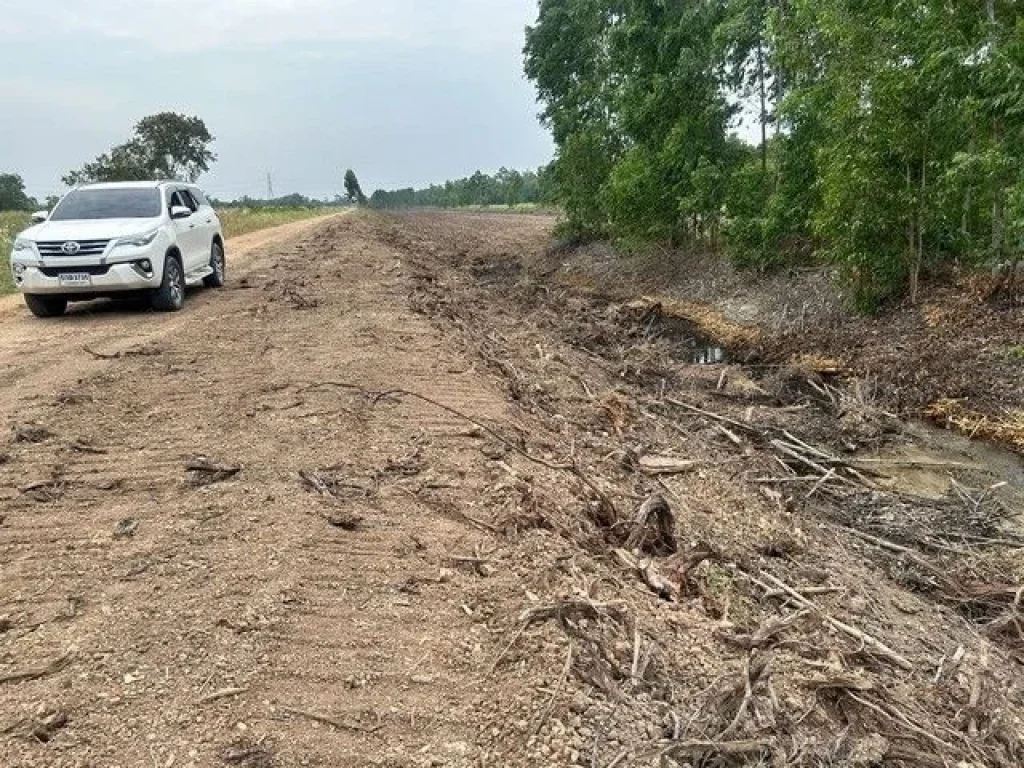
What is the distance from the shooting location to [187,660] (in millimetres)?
3275

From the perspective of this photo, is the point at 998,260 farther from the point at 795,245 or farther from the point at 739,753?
the point at 739,753

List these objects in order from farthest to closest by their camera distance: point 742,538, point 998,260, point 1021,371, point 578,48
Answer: point 578,48
point 998,260
point 1021,371
point 742,538

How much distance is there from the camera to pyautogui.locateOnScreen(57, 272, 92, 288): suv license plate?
36.9 ft

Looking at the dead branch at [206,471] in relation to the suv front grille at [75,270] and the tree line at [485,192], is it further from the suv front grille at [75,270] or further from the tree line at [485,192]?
the tree line at [485,192]

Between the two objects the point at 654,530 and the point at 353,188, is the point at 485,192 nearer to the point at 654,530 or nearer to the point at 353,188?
the point at 353,188

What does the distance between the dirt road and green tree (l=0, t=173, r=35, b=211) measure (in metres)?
67.8

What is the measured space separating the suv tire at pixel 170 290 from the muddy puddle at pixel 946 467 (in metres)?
9.46

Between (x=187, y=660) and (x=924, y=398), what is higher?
(x=187, y=660)

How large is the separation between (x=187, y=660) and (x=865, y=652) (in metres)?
3.25

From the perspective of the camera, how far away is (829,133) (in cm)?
1430

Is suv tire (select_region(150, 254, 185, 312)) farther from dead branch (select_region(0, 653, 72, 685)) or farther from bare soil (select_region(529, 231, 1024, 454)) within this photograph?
dead branch (select_region(0, 653, 72, 685))

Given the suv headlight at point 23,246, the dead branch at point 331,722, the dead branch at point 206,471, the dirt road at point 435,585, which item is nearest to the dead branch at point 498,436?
the dirt road at point 435,585

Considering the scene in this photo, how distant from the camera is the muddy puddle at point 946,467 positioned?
798cm

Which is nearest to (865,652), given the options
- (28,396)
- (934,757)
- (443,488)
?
(934,757)
